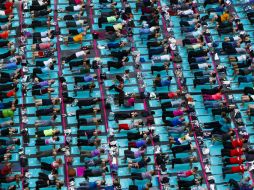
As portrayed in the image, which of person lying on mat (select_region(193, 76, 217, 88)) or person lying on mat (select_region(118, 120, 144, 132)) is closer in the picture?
person lying on mat (select_region(118, 120, 144, 132))

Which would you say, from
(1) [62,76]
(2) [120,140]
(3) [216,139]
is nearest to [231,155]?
(3) [216,139]

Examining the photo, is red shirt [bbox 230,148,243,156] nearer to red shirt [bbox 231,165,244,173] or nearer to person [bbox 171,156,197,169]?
red shirt [bbox 231,165,244,173]

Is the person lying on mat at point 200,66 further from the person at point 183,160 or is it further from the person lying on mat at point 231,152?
the person at point 183,160

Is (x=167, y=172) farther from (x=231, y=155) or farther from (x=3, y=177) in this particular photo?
(x=3, y=177)

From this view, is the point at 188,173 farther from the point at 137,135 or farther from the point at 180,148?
the point at 137,135

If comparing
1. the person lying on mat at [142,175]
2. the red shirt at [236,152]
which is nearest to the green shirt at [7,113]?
the person lying on mat at [142,175]

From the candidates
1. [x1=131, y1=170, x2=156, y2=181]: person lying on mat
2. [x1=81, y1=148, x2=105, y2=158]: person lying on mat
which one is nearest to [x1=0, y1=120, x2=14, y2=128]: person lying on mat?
[x1=81, y1=148, x2=105, y2=158]: person lying on mat

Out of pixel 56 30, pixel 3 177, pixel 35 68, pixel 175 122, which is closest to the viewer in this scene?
pixel 3 177
